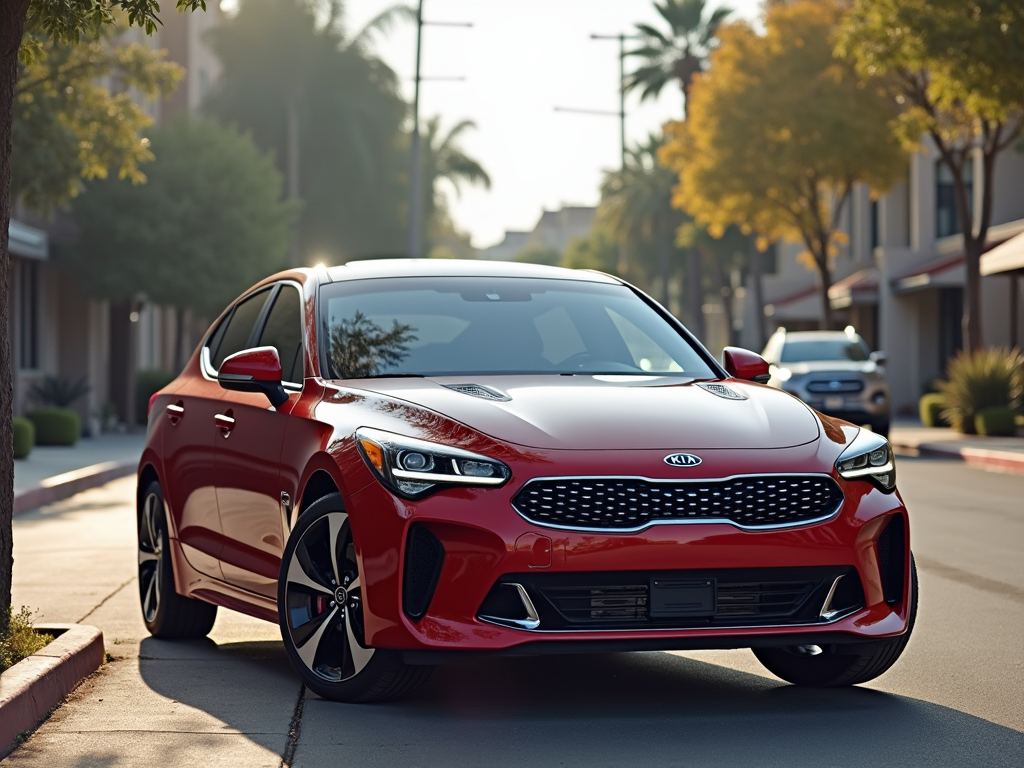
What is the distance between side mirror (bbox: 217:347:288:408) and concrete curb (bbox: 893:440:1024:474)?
645 inches

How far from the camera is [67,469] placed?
21.5m

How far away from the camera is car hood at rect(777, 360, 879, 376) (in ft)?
91.9

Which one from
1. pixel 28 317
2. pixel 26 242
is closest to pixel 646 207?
pixel 28 317

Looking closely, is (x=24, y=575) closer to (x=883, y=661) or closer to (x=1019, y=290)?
(x=883, y=661)

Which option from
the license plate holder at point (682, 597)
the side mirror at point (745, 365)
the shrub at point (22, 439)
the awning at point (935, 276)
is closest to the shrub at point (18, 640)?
the license plate holder at point (682, 597)

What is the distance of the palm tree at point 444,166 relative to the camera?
7575cm

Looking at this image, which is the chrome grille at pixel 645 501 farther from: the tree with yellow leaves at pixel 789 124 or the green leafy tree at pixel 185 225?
the tree with yellow leaves at pixel 789 124

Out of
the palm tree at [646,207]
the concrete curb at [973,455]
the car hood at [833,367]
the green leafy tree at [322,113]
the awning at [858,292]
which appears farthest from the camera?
the palm tree at [646,207]

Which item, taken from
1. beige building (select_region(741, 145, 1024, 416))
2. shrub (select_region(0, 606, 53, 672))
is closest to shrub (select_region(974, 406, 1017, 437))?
beige building (select_region(741, 145, 1024, 416))

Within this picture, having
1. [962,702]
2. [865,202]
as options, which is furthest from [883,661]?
[865,202]

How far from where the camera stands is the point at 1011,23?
21375 mm

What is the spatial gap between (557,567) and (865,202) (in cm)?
4913

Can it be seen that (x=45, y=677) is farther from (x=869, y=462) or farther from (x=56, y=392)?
(x=56, y=392)

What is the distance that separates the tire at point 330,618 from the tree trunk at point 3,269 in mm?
1410
